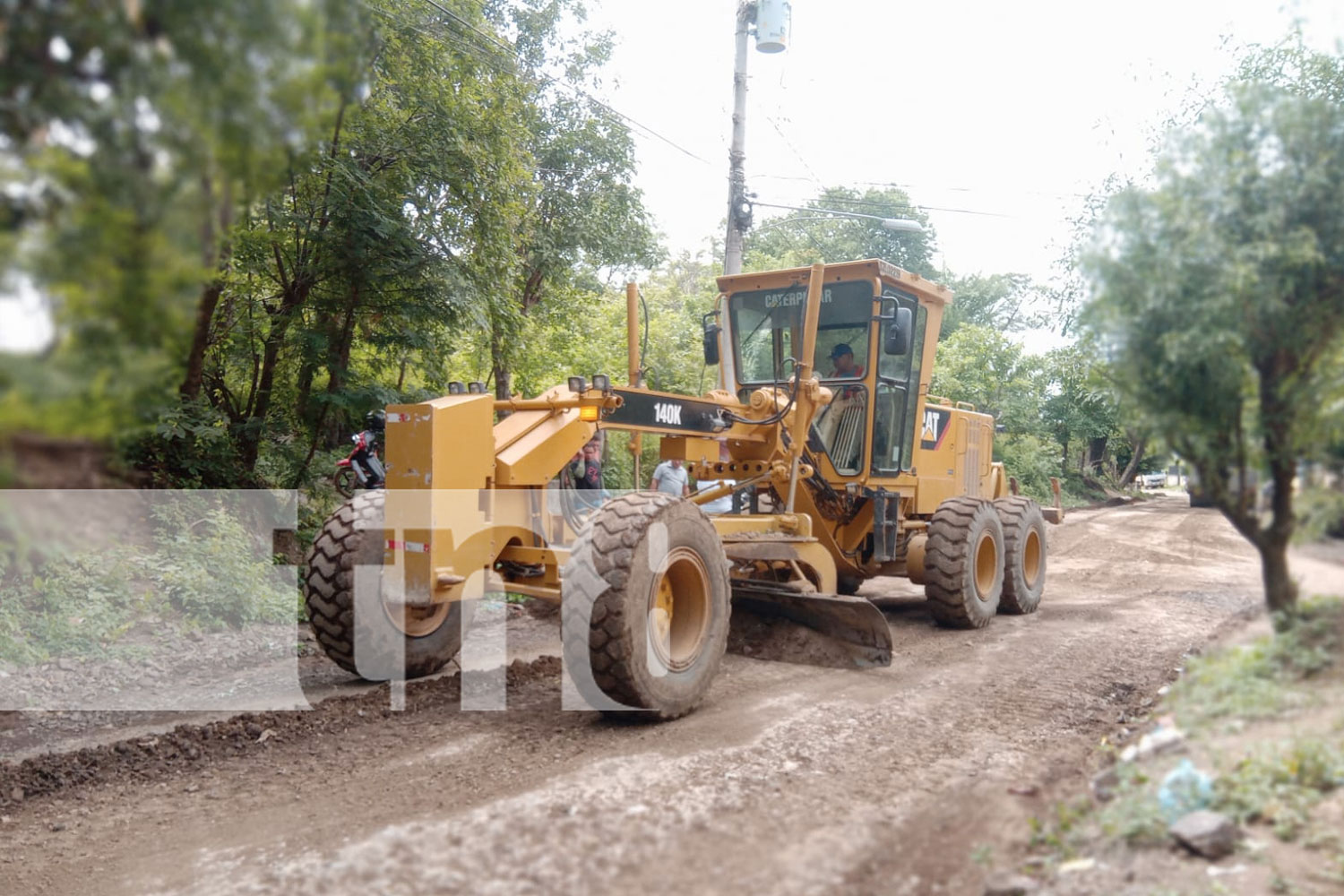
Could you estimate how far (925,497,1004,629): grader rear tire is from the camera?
8039 mm

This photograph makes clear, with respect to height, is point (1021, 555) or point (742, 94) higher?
point (742, 94)

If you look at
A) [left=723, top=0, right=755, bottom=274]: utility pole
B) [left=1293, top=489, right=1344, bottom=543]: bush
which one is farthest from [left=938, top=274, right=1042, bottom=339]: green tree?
[left=1293, top=489, right=1344, bottom=543]: bush

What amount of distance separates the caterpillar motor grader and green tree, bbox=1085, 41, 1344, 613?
2663 millimetres

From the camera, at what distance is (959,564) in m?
8.02

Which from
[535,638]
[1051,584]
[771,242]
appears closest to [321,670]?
[535,638]

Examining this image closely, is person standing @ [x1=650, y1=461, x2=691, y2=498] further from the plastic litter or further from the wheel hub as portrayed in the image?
the plastic litter

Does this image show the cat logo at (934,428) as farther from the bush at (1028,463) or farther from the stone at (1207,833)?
the bush at (1028,463)

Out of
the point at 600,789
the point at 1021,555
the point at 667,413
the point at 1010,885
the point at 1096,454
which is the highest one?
the point at 1096,454

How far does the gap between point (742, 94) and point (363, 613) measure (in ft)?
36.1

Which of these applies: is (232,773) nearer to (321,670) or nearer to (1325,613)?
(321,670)

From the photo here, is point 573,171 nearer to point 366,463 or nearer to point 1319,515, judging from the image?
point 366,463

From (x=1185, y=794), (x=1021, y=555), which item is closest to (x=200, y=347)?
(x=1021, y=555)

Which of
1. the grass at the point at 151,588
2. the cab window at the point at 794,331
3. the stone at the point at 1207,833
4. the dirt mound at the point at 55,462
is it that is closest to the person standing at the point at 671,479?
the cab window at the point at 794,331

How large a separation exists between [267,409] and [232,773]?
20.9 feet
